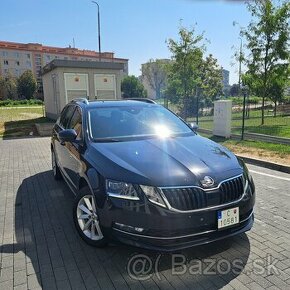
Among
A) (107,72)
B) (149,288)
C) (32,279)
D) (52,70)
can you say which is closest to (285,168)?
(149,288)

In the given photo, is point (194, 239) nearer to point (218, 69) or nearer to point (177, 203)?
point (177, 203)

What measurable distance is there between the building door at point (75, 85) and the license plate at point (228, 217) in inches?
574

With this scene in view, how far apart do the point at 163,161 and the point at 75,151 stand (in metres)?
1.47

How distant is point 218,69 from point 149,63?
49.6 metres

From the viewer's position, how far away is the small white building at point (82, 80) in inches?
629

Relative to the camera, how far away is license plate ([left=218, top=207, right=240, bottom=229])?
9.13 feet

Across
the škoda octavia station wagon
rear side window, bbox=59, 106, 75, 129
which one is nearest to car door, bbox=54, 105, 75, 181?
rear side window, bbox=59, 106, 75, 129

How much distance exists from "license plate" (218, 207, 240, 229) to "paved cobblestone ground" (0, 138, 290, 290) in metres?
0.44

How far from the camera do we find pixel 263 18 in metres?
14.1

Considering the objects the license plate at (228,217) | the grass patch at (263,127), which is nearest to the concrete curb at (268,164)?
the grass patch at (263,127)

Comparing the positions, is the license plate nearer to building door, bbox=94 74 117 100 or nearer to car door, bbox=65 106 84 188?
car door, bbox=65 106 84 188

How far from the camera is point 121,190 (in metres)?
2.80

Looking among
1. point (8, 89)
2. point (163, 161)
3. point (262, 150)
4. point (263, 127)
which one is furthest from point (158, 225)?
point (8, 89)

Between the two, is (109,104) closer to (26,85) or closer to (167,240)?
(167,240)
